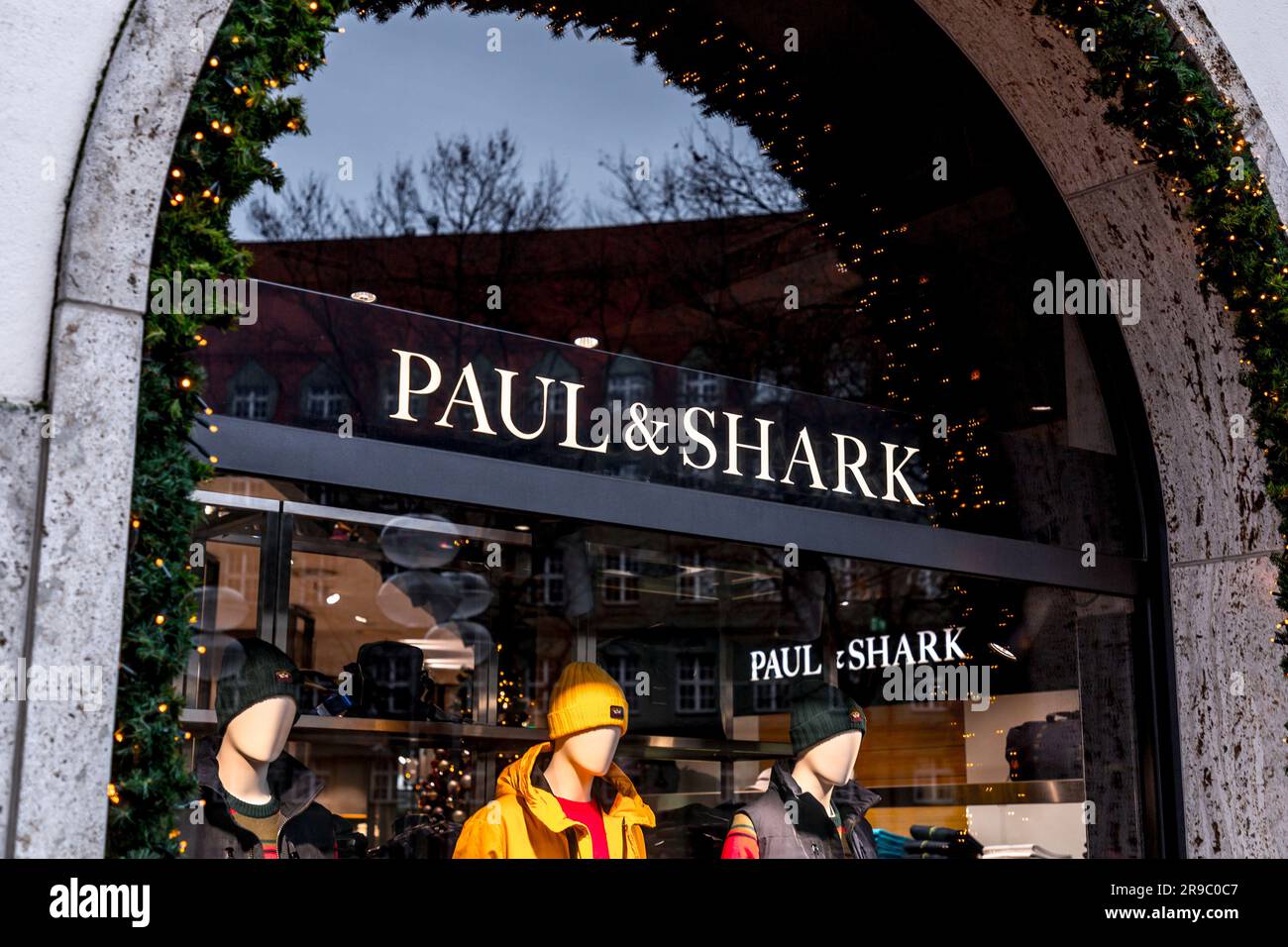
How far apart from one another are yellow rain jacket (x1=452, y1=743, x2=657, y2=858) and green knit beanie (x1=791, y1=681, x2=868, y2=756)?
30.9 inches

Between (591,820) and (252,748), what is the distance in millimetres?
1129

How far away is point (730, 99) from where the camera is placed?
568 cm

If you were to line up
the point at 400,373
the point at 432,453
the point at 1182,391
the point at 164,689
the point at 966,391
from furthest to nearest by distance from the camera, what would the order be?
the point at 966,391
the point at 1182,391
the point at 400,373
the point at 432,453
the point at 164,689

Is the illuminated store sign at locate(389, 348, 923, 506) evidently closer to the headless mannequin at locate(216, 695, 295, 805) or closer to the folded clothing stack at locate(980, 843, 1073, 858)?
the headless mannequin at locate(216, 695, 295, 805)

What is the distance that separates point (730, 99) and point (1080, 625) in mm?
2746

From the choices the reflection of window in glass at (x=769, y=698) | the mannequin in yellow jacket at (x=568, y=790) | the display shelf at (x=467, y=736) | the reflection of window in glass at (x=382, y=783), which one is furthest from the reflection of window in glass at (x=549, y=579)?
the mannequin in yellow jacket at (x=568, y=790)

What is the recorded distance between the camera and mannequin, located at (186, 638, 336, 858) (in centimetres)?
383

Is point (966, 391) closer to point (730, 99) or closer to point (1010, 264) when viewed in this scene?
point (1010, 264)

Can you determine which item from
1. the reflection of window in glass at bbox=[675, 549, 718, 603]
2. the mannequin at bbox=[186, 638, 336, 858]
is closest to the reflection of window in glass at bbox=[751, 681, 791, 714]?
the reflection of window in glass at bbox=[675, 549, 718, 603]

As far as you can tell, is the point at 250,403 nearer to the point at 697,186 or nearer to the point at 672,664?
the point at 697,186

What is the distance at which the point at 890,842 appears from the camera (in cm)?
600

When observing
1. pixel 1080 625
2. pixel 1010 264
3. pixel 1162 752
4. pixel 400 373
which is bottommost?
pixel 1162 752

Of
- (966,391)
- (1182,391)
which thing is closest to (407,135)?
(966,391)

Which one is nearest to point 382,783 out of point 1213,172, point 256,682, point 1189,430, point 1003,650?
point 256,682
